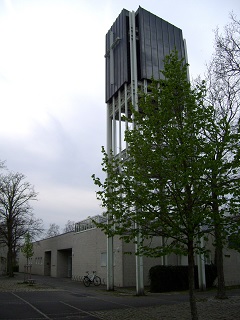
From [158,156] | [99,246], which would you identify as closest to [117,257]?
[99,246]

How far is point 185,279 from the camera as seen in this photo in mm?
21125

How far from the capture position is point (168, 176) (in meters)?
8.80

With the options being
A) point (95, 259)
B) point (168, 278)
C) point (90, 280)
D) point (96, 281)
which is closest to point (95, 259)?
point (95, 259)

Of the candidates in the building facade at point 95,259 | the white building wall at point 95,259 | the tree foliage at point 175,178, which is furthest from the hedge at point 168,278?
the tree foliage at point 175,178

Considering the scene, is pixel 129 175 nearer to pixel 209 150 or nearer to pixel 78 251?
pixel 209 150

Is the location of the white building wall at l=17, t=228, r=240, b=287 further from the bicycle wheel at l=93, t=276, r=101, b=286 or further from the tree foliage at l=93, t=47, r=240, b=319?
the tree foliage at l=93, t=47, r=240, b=319

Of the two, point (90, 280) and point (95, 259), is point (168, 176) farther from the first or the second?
point (95, 259)

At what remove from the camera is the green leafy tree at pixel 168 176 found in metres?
8.72

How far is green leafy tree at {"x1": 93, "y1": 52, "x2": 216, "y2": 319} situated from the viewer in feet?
28.6

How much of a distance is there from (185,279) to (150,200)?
14.0 meters

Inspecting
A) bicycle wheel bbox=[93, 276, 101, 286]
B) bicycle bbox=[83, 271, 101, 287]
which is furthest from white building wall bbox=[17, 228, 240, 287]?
bicycle bbox=[83, 271, 101, 287]

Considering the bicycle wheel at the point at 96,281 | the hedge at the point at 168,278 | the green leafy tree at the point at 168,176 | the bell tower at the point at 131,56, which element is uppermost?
the bell tower at the point at 131,56

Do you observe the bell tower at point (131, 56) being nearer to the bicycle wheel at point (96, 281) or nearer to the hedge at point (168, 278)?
the hedge at point (168, 278)

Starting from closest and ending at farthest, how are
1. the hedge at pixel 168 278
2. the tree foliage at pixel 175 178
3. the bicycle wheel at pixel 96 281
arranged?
the tree foliage at pixel 175 178
the hedge at pixel 168 278
the bicycle wheel at pixel 96 281
